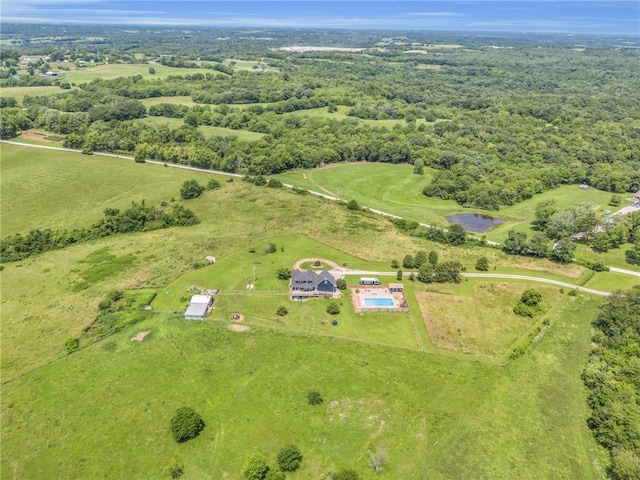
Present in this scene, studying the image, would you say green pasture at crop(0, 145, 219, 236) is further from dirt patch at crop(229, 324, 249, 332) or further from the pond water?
the pond water

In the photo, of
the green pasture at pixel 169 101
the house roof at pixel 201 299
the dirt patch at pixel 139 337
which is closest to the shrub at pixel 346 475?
the house roof at pixel 201 299

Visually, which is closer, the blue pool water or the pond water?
the blue pool water

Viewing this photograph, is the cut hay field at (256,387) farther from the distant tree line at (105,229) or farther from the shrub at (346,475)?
the distant tree line at (105,229)

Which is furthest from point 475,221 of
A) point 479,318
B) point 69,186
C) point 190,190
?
point 69,186

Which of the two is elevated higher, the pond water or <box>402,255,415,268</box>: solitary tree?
<box>402,255,415,268</box>: solitary tree

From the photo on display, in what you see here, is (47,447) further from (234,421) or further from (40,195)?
(40,195)

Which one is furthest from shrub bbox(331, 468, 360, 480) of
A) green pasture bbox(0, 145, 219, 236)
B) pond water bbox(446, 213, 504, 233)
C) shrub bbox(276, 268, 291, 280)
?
green pasture bbox(0, 145, 219, 236)
